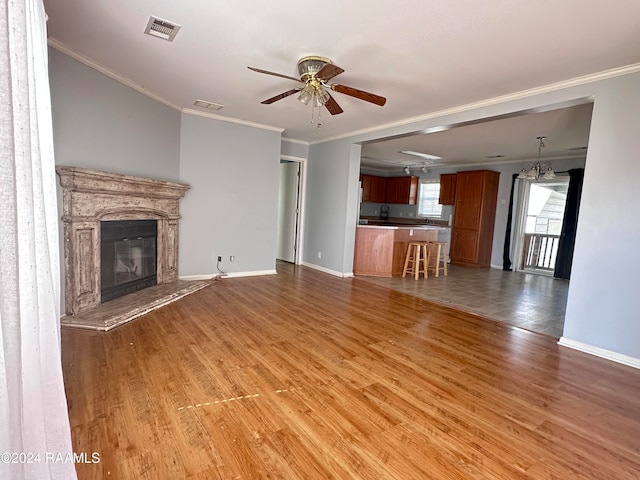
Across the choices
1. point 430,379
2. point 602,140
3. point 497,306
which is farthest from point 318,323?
point 602,140

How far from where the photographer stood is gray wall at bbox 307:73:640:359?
2.81 m

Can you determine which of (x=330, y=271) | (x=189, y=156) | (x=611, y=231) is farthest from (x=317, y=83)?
(x=330, y=271)

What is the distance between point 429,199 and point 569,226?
352 centimetres

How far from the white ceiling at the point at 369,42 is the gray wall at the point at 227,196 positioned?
114 centimetres

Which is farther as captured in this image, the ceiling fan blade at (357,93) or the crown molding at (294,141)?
the crown molding at (294,141)

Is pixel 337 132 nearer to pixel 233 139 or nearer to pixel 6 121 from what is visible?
pixel 233 139

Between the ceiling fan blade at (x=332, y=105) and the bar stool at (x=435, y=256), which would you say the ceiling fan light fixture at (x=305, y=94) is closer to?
the ceiling fan blade at (x=332, y=105)

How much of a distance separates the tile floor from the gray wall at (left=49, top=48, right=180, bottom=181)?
373 cm

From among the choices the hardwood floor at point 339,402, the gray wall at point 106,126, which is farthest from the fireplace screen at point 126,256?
the hardwood floor at point 339,402

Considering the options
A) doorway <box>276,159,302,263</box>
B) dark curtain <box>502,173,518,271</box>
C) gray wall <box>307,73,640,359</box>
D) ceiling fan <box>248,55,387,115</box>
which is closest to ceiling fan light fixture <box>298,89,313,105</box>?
ceiling fan <box>248,55,387,115</box>

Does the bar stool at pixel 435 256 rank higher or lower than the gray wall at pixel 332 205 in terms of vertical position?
lower

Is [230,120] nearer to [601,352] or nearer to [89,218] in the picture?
[89,218]

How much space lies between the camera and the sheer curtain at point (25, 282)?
1.11 m

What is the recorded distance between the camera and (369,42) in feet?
8.54
